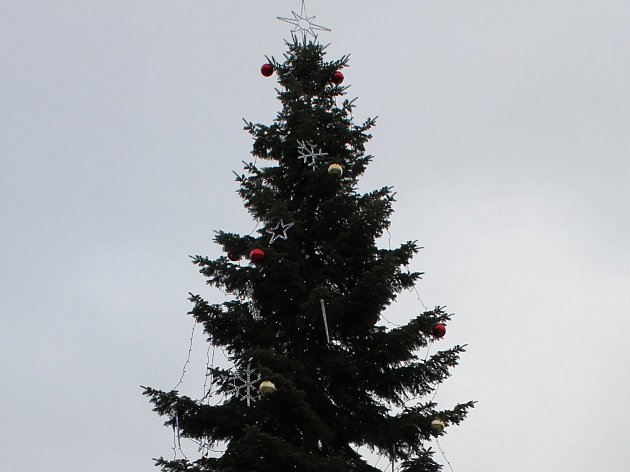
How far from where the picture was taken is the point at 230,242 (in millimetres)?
12367

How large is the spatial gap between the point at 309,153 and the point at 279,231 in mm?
1717

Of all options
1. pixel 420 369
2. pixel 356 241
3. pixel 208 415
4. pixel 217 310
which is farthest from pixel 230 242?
pixel 420 369

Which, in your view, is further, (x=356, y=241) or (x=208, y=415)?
(x=356, y=241)

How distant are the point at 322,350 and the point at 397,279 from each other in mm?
1666

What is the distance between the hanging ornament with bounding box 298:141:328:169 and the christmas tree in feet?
0.13

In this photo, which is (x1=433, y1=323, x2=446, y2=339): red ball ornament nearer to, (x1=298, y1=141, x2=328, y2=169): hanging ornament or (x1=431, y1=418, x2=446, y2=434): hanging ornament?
(x1=431, y1=418, x2=446, y2=434): hanging ornament

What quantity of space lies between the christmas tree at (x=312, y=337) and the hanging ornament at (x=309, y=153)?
41 mm

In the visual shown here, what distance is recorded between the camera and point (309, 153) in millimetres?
13508

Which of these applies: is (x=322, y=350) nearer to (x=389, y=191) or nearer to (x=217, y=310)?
(x=217, y=310)

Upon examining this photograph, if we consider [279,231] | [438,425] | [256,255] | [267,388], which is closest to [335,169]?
[279,231]

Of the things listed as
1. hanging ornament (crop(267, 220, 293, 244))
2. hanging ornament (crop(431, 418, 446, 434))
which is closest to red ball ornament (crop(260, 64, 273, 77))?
hanging ornament (crop(267, 220, 293, 244))

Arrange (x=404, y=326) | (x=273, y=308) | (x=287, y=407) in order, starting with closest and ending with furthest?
(x=287, y=407)
(x=404, y=326)
(x=273, y=308)

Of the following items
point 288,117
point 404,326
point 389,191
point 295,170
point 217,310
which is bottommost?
point 404,326

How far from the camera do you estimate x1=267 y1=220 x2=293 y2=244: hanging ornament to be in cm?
1208
